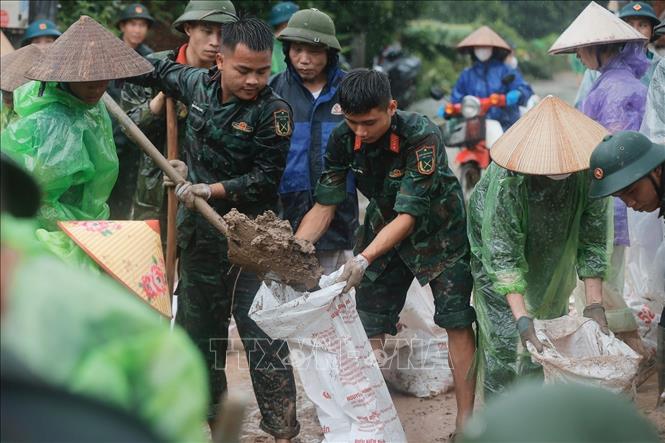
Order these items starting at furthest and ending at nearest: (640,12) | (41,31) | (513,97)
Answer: (513,97)
(41,31)
(640,12)

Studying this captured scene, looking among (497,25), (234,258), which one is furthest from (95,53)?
(497,25)

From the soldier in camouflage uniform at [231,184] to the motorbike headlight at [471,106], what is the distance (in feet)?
15.4

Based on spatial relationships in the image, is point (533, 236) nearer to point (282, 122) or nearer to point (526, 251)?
point (526, 251)

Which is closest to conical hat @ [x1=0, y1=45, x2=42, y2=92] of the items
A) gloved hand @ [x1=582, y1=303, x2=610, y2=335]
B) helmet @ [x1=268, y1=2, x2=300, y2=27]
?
gloved hand @ [x1=582, y1=303, x2=610, y2=335]

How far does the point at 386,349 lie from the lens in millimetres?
5488

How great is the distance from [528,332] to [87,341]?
273 cm

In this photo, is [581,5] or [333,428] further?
[581,5]

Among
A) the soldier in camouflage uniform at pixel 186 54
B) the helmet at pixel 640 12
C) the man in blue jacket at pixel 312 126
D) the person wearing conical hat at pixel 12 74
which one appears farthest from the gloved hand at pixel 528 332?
the helmet at pixel 640 12

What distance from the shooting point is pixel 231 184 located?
441 centimetres

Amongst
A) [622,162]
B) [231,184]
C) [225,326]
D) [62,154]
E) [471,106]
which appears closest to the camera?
[622,162]

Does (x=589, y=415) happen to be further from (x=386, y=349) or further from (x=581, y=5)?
(x=581, y=5)

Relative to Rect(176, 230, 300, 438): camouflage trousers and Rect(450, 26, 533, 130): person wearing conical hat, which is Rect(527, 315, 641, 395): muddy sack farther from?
Rect(450, 26, 533, 130): person wearing conical hat

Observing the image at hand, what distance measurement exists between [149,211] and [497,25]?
9830mm

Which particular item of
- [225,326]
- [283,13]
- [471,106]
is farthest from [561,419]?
[471,106]
